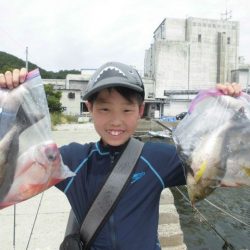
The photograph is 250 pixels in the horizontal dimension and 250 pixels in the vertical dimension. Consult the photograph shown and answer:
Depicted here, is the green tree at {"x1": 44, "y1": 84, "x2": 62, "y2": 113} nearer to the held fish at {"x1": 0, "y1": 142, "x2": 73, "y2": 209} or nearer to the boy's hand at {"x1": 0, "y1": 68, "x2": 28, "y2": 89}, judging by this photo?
the boy's hand at {"x1": 0, "y1": 68, "x2": 28, "y2": 89}

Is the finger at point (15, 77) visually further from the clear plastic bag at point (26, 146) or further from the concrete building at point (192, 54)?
the concrete building at point (192, 54)

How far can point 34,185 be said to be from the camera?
1.75 m

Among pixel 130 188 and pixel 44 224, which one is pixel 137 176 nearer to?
pixel 130 188

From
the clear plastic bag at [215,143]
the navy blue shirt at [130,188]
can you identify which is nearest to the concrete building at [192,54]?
the navy blue shirt at [130,188]

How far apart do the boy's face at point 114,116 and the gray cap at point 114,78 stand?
54 mm

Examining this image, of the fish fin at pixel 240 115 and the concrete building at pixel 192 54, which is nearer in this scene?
the fish fin at pixel 240 115

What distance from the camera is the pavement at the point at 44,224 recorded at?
4.09 meters

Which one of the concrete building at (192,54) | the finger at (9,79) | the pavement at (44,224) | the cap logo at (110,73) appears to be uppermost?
the concrete building at (192,54)

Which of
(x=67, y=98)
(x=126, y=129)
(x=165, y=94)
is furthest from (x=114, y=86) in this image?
(x=165, y=94)

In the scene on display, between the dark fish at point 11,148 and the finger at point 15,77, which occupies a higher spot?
the finger at point 15,77

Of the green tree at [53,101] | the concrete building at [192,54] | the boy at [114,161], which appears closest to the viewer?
the boy at [114,161]

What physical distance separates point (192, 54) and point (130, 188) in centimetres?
5777

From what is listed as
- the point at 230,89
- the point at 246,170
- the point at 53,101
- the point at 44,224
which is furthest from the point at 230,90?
the point at 53,101

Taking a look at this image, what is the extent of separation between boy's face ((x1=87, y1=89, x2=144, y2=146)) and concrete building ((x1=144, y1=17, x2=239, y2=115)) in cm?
5298
